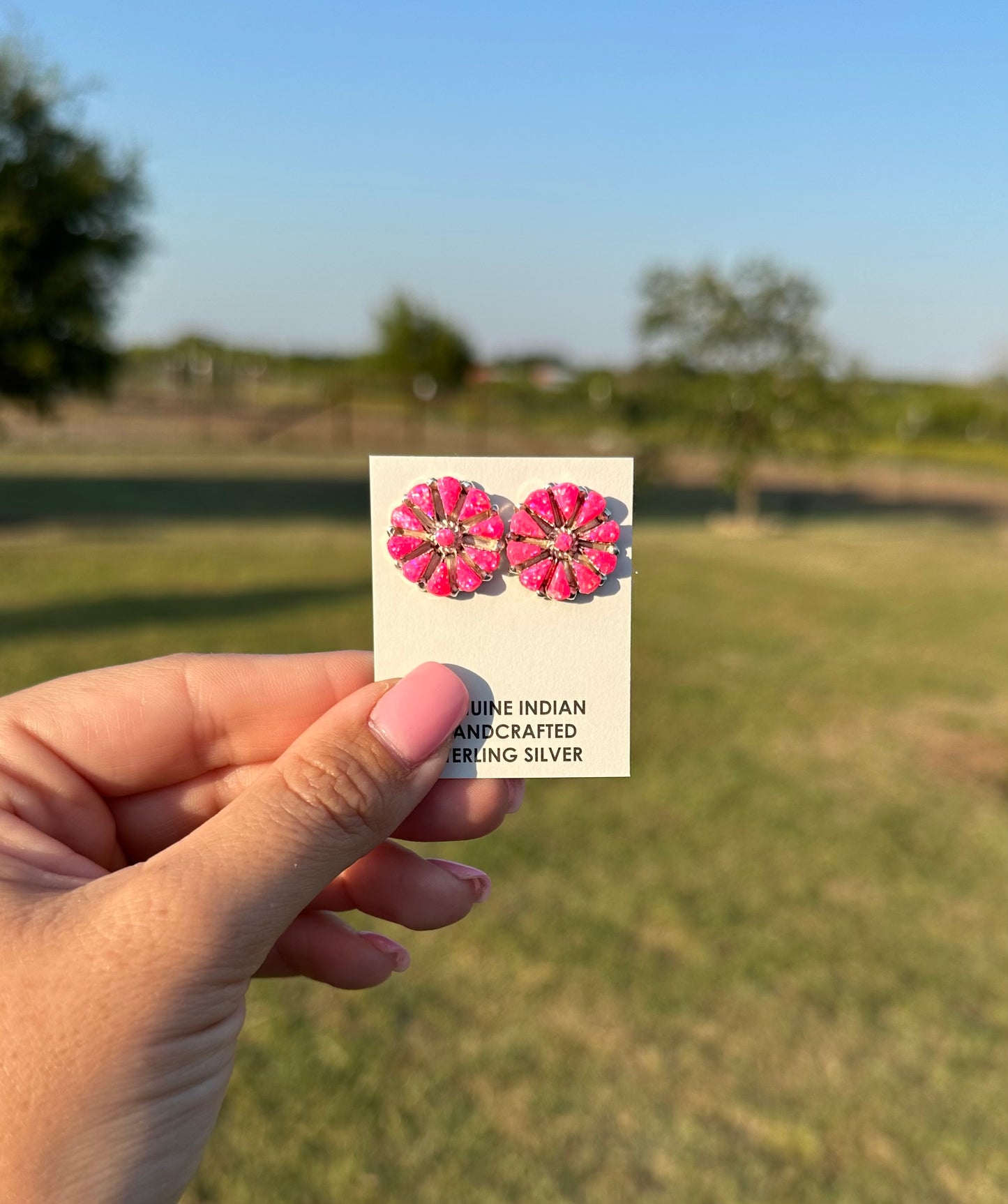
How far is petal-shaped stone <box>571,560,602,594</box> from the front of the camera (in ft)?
4.40

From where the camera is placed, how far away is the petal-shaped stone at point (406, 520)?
→ 1.31m

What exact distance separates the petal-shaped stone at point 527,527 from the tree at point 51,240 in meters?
15.1

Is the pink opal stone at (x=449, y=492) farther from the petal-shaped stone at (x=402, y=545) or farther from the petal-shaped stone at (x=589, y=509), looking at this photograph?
the petal-shaped stone at (x=589, y=509)

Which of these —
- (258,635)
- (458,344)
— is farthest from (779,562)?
(458,344)

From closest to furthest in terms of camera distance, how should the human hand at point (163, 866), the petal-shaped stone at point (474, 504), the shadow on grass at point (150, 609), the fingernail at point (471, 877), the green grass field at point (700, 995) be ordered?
1. the human hand at point (163, 866)
2. the petal-shaped stone at point (474, 504)
3. the fingernail at point (471, 877)
4. the green grass field at point (700, 995)
5. the shadow on grass at point (150, 609)

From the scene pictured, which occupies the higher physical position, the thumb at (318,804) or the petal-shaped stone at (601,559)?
the petal-shaped stone at (601,559)

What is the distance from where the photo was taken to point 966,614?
11016 mm

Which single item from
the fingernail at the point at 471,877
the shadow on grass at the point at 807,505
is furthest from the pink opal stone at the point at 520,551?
the shadow on grass at the point at 807,505

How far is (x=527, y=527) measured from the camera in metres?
1.33

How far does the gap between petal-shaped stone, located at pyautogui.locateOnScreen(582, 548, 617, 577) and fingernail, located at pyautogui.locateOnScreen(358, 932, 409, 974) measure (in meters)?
0.87

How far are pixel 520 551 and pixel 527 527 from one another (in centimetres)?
3

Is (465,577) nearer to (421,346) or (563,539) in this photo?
(563,539)

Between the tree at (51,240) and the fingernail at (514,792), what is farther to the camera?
the tree at (51,240)

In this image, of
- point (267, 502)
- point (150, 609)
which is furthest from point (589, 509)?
point (267, 502)
